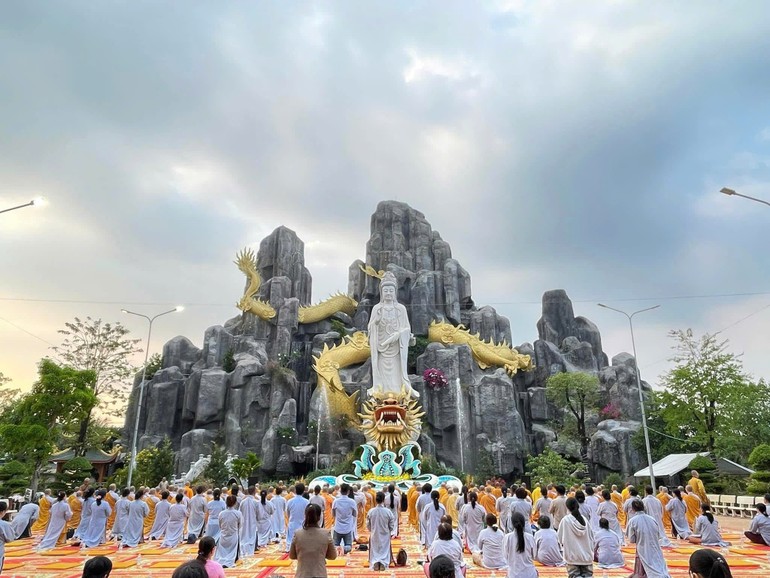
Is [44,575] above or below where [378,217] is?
below

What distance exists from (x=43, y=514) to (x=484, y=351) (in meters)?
24.3

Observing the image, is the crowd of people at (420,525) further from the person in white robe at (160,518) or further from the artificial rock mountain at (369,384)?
the artificial rock mountain at (369,384)

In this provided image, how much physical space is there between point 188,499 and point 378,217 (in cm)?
3121

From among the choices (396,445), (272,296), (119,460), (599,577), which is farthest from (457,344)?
(599,577)

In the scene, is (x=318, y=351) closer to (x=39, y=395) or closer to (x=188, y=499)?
(x=39, y=395)

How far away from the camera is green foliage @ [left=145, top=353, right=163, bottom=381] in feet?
110

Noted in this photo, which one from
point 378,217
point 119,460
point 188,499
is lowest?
point 188,499

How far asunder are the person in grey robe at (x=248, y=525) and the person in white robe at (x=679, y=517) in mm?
8544

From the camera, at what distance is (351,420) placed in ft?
93.5

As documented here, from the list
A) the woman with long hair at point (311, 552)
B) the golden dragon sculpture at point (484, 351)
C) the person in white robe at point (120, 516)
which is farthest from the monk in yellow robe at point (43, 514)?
the golden dragon sculpture at point (484, 351)

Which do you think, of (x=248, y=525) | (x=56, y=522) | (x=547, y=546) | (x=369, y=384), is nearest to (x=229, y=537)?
(x=248, y=525)

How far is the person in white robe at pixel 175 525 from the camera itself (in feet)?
36.2

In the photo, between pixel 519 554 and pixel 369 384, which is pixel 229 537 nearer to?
pixel 519 554

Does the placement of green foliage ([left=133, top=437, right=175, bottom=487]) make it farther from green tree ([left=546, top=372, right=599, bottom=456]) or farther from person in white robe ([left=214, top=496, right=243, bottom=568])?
green tree ([left=546, top=372, right=599, bottom=456])
